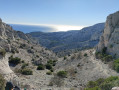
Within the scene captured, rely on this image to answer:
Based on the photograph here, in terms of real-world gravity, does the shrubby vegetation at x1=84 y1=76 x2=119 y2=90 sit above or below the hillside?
above

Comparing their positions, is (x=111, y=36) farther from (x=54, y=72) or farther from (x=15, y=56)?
(x=15, y=56)

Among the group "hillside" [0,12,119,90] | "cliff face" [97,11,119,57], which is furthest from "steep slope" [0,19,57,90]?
"cliff face" [97,11,119,57]

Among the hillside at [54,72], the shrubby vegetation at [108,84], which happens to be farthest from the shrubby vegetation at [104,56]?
the shrubby vegetation at [108,84]

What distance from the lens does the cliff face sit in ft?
105

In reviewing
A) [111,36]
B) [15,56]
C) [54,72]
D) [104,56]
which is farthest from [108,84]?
[15,56]

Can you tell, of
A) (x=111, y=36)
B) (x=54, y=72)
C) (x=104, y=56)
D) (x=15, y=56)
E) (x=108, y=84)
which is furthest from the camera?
(x=15, y=56)

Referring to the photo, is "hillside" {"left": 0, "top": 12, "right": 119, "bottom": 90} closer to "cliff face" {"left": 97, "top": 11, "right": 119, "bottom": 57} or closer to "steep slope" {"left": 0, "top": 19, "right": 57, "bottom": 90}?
"steep slope" {"left": 0, "top": 19, "right": 57, "bottom": 90}

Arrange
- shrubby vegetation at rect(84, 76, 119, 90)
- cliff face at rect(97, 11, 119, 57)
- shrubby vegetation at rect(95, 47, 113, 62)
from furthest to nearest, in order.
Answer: cliff face at rect(97, 11, 119, 57)
shrubby vegetation at rect(95, 47, 113, 62)
shrubby vegetation at rect(84, 76, 119, 90)

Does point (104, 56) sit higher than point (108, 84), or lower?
lower

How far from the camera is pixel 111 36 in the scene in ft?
114

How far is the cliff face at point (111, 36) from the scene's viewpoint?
105 ft

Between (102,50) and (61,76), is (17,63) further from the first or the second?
(102,50)

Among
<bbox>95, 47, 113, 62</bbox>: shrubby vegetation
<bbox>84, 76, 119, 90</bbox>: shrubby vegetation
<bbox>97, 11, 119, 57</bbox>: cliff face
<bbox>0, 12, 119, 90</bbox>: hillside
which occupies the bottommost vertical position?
<bbox>0, 12, 119, 90</bbox>: hillside

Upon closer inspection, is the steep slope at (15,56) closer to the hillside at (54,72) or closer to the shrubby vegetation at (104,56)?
the hillside at (54,72)
